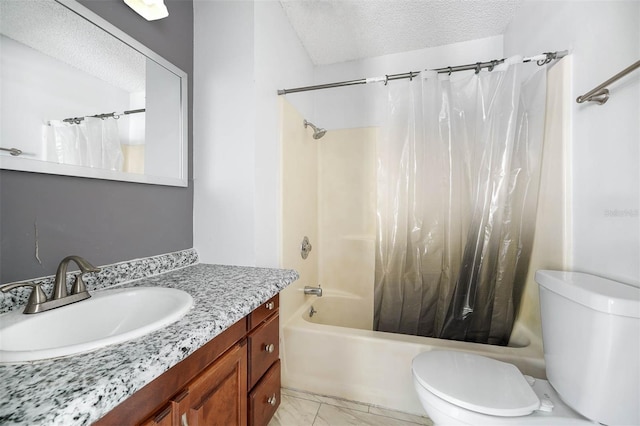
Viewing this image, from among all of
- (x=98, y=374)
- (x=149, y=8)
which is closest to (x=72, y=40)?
(x=149, y=8)

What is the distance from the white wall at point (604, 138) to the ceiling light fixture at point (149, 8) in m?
1.75

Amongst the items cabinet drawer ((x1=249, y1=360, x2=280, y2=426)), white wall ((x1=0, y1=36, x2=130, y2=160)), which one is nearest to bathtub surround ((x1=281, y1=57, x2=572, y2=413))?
cabinet drawer ((x1=249, y1=360, x2=280, y2=426))

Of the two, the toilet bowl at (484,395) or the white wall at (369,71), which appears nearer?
the toilet bowl at (484,395)

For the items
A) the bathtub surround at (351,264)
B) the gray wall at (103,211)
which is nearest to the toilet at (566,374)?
the bathtub surround at (351,264)

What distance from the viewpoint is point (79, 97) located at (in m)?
0.86

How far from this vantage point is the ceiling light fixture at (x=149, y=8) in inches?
39.2

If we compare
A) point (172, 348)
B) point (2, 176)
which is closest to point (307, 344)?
point (172, 348)

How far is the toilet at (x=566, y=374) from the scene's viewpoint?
746 mm

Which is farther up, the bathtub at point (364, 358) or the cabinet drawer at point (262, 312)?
the cabinet drawer at point (262, 312)

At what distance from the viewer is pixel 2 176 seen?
68 centimetres

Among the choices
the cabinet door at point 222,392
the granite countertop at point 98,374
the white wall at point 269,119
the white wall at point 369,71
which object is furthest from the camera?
the white wall at point 369,71

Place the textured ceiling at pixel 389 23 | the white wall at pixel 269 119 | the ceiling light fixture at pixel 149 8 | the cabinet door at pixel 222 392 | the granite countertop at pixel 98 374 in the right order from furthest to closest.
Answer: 1. the textured ceiling at pixel 389 23
2. the white wall at pixel 269 119
3. the ceiling light fixture at pixel 149 8
4. the cabinet door at pixel 222 392
5. the granite countertop at pixel 98 374

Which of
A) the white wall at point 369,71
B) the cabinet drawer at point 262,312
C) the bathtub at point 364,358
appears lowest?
the bathtub at point 364,358

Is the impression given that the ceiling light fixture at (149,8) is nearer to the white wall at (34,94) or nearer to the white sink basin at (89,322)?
the white wall at (34,94)
